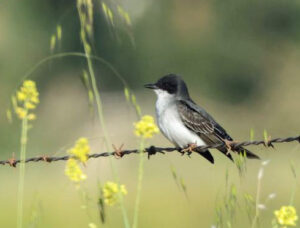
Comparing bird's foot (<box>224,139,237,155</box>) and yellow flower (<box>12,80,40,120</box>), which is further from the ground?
bird's foot (<box>224,139,237,155</box>)

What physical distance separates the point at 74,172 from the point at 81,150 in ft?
Answer: 0.33

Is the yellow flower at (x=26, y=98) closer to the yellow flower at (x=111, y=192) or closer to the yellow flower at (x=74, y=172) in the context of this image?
the yellow flower at (x=74, y=172)

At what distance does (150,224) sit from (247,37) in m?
26.9

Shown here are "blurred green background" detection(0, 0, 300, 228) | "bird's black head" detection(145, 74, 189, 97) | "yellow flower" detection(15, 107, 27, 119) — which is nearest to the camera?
"yellow flower" detection(15, 107, 27, 119)

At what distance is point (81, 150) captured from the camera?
469 centimetres

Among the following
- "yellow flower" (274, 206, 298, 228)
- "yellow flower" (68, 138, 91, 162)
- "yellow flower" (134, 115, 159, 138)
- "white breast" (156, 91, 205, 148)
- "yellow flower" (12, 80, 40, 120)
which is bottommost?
"yellow flower" (274, 206, 298, 228)

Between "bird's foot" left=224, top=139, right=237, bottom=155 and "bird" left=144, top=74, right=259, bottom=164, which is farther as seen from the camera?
"bird" left=144, top=74, right=259, bottom=164

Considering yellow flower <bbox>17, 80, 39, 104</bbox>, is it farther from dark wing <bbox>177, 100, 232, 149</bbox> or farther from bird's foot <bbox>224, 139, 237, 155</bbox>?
dark wing <bbox>177, 100, 232, 149</bbox>

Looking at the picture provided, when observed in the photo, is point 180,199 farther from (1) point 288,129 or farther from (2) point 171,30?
(2) point 171,30

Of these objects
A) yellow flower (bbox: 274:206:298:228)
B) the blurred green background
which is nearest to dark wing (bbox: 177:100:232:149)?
yellow flower (bbox: 274:206:298:228)

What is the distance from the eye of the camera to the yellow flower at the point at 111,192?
15.5 ft

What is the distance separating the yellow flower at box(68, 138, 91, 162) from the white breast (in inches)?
156

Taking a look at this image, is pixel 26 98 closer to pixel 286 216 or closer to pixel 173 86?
pixel 286 216

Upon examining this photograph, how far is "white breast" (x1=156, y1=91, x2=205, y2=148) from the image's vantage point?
872 centimetres
